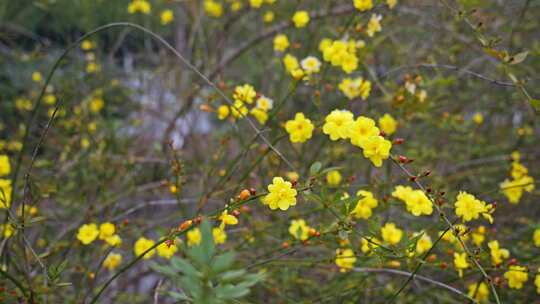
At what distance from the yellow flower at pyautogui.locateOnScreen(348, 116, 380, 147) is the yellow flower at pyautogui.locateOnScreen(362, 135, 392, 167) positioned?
2cm

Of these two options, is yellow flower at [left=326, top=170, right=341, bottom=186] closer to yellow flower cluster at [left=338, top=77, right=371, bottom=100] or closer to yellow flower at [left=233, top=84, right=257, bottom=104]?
yellow flower cluster at [left=338, top=77, right=371, bottom=100]

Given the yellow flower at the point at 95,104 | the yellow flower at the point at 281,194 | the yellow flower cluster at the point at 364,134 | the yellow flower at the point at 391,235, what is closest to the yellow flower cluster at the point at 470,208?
the yellow flower cluster at the point at 364,134

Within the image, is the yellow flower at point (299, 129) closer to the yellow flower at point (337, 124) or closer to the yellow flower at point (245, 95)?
the yellow flower at point (337, 124)

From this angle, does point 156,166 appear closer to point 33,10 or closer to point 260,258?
point 260,258

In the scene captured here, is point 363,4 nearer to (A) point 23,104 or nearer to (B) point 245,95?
(B) point 245,95

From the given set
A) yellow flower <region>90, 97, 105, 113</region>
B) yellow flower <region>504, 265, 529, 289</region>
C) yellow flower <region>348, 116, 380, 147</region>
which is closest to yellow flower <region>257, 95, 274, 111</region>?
yellow flower <region>348, 116, 380, 147</region>

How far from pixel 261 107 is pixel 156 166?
1542mm

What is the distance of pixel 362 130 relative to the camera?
1.41 metres

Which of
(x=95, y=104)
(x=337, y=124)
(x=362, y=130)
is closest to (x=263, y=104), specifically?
(x=337, y=124)

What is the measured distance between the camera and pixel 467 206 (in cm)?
142

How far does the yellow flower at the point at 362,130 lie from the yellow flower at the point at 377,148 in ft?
0.05

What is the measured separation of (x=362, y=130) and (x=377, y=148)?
8 cm

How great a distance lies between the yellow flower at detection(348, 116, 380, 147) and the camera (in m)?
1.38

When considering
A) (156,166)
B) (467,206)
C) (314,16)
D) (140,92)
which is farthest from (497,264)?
(140,92)
